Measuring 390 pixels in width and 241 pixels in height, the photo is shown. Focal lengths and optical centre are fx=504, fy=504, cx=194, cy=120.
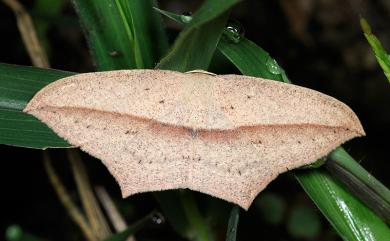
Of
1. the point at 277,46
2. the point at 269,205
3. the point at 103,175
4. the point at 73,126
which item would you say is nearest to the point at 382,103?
the point at 277,46

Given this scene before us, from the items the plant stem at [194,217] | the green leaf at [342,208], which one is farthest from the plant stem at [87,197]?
the green leaf at [342,208]

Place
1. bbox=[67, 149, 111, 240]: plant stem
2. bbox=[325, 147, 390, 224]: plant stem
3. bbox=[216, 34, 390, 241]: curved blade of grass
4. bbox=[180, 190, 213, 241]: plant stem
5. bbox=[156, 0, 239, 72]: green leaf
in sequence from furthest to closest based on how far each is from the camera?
bbox=[67, 149, 111, 240]: plant stem < bbox=[180, 190, 213, 241]: plant stem < bbox=[216, 34, 390, 241]: curved blade of grass < bbox=[325, 147, 390, 224]: plant stem < bbox=[156, 0, 239, 72]: green leaf

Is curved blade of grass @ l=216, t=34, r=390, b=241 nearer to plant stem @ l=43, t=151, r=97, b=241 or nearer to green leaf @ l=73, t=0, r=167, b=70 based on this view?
green leaf @ l=73, t=0, r=167, b=70

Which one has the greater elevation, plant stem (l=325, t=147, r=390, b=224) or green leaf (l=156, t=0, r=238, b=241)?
green leaf (l=156, t=0, r=238, b=241)

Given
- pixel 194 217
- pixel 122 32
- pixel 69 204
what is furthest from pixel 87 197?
Answer: pixel 122 32

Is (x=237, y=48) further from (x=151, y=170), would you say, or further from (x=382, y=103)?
(x=382, y=103)

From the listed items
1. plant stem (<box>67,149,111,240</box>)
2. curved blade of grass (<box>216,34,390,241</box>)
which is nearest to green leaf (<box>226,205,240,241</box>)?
curved blade of grass (<box>216,34,390,241</box>)
